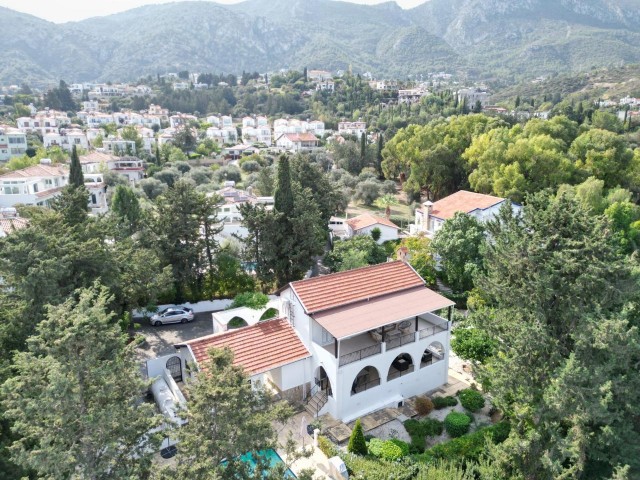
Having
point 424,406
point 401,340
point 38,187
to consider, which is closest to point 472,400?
point 424,406

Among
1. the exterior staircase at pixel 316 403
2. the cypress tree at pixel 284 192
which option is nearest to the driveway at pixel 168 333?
the cypress tree at pixel 284 192

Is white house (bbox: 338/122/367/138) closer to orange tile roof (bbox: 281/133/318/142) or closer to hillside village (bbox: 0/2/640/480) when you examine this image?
orange tile roof (bbox: 281/133/318/142)

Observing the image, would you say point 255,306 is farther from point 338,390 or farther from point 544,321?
point 544,321

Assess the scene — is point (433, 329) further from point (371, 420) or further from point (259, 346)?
point (259, 346)

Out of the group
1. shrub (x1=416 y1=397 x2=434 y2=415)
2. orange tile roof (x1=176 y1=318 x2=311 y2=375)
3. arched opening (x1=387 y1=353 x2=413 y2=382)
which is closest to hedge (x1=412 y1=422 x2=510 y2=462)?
shrub (x1=416 y1=397 x2=434 y2=415)

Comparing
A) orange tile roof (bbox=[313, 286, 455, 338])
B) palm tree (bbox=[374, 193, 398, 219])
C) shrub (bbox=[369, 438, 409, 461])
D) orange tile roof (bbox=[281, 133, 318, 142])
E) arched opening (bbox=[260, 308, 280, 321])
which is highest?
orange tile roof (bbox=[313, 286, 455, 338])

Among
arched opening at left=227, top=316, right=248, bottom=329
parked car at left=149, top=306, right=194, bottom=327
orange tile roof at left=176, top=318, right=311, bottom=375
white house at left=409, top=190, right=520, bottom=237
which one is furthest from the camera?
white house at left=409, top=190, right=520, bottom=237
